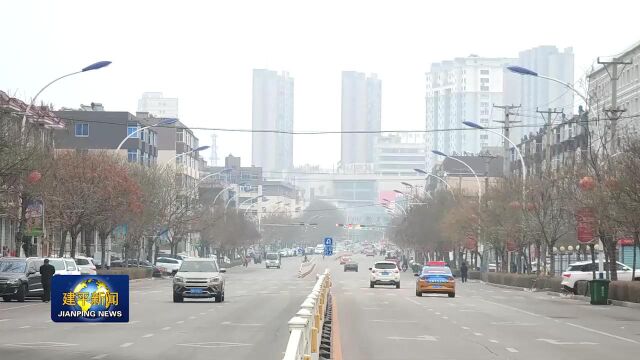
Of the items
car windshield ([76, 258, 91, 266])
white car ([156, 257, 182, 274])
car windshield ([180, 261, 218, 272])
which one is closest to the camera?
car windshield ([180, 261, 218, 272])

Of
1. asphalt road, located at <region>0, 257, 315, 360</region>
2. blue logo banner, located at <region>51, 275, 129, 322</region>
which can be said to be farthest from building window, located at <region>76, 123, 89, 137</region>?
blue logo banner, located at <region>51, 275, 129, 322</region>

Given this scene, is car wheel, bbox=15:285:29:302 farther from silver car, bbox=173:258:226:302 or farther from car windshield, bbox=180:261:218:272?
car windshield, bbox=180:261:218:272

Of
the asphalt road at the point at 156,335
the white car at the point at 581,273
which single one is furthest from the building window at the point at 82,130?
the asphalt road at the point at 156,335

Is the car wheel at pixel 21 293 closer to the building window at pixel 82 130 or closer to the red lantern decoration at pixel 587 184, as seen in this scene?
the red lantern decoration at pixel 587 184

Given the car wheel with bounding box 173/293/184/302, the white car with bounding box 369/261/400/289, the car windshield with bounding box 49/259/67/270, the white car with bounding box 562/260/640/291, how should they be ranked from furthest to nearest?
the white car with bounding box 369/261/400/289 → the white car with bounding box 562/260/640/291 → the car windshield with bounding box 49/259/67/270 → the car wheel with bounding box 173/293/184/302

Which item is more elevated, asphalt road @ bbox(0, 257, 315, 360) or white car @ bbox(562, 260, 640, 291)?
white car @ bbox(562, 260, 640, 291)

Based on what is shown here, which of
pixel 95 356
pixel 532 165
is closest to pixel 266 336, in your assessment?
pixel 95 356

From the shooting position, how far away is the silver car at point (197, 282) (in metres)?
44.1

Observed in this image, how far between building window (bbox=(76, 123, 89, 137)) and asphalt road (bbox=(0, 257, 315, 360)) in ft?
272

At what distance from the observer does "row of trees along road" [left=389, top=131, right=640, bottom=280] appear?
147 feet

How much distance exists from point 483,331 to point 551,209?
4099cm

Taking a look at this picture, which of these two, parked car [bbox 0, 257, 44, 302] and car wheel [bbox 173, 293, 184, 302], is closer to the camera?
parked car [bbox 0, 257, 44, 302]

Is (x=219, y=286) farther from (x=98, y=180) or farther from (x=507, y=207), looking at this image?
(x=507, y=207)

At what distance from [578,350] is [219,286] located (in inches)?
896
